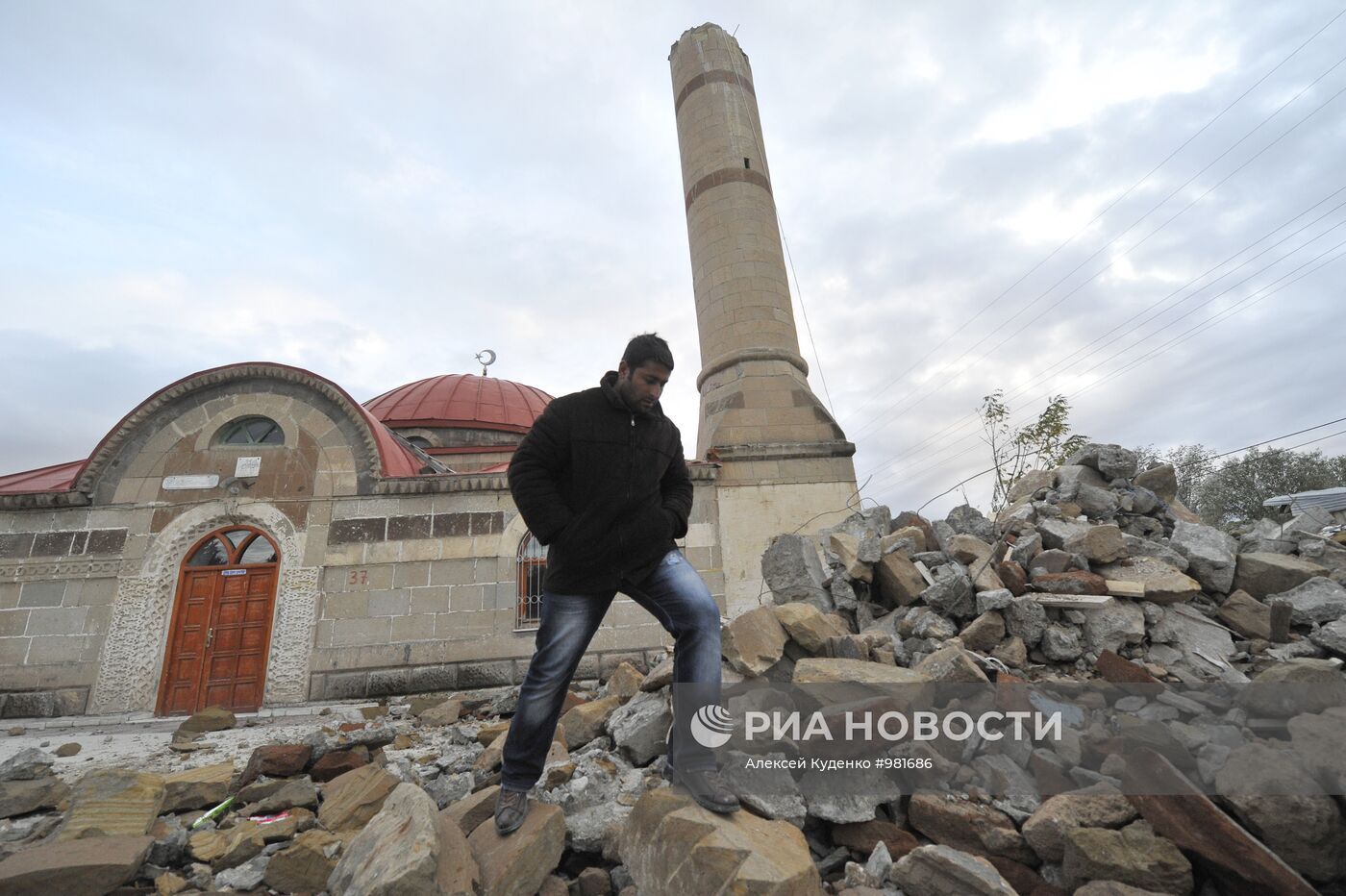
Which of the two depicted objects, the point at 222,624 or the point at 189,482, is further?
the point at 189,482

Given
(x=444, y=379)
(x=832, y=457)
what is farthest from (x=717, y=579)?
(x=444, y=379)

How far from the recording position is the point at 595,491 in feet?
8.05

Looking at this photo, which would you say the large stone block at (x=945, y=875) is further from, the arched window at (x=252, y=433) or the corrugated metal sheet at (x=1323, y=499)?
the corrugated metal sheet at (x=1323, y=499)

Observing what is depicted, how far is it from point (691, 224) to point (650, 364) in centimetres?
1006

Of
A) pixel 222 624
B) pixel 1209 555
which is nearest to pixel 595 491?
pixel 1209 555

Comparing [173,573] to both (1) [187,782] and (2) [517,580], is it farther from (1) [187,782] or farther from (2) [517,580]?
(1) [187,782]

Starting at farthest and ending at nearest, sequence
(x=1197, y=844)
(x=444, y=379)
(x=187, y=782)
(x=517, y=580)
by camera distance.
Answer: (x=444, y=379) → (x=517, y=580) → (x=187, y=782) → (x=1197, y=844)

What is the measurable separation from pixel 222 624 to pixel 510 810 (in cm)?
788

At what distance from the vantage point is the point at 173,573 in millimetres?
7988

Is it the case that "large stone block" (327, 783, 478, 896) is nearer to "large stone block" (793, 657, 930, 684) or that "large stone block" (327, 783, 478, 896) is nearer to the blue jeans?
the blue jeans

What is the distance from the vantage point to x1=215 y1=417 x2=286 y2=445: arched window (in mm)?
8547

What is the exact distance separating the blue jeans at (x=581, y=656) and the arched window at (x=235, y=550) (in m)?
7.64

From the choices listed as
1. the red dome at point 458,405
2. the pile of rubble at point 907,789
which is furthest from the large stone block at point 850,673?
the red dome at point 458,405

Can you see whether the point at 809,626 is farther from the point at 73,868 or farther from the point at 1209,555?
the point at 73,868
